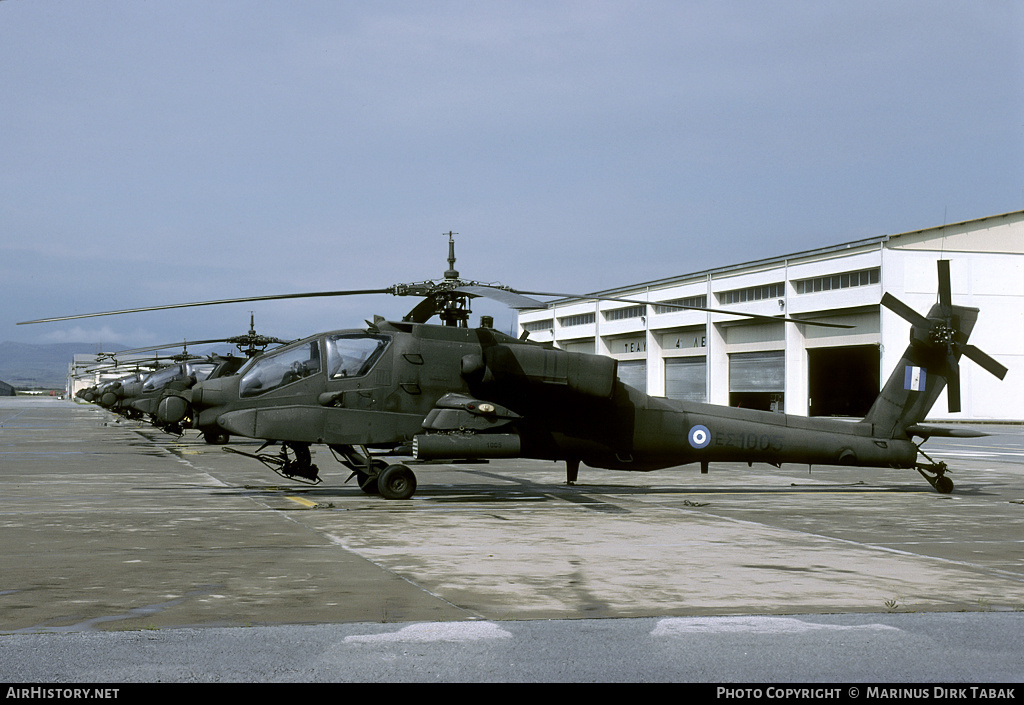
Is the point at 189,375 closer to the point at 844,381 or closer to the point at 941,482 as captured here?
the point at 941,482

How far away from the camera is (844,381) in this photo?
75625mm

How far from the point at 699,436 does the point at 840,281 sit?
5175cm

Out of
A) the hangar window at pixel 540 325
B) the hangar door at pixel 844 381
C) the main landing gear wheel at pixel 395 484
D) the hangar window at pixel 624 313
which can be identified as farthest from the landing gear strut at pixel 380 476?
the hangar window at pixel 540 325

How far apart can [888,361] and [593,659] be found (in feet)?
197

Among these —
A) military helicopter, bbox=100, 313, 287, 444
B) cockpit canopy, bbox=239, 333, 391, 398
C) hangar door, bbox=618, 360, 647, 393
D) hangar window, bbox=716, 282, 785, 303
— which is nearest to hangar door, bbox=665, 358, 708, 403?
hangar door, bbox=618, 360, 647, 393

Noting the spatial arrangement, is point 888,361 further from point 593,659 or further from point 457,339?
point 593,659

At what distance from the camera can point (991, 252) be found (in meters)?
63.2

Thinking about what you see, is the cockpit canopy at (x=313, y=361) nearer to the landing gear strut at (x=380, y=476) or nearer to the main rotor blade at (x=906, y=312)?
the landing gear strut at (x=380, y=476)

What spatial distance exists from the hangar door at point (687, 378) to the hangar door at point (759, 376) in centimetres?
253

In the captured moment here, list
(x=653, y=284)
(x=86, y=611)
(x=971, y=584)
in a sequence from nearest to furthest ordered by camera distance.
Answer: (x=86, y=611), (x=971, y=584), (x=653, y=284)

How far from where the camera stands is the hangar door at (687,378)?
7769 centimetres

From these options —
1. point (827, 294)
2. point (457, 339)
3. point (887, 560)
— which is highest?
point (827, 294)

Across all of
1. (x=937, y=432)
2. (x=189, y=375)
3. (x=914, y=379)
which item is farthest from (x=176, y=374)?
(x=937, y=432)

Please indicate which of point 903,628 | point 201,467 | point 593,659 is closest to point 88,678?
point 593,659
